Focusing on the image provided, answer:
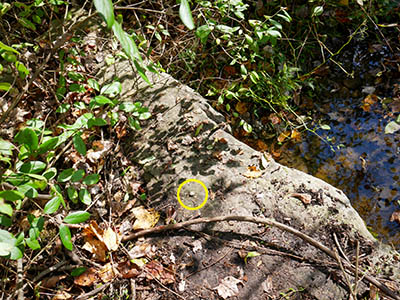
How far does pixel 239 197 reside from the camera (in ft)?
7.20

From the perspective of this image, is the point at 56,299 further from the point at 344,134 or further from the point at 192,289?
the point at 344,134

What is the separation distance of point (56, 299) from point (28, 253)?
0.34 metres

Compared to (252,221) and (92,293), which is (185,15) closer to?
(252,221)

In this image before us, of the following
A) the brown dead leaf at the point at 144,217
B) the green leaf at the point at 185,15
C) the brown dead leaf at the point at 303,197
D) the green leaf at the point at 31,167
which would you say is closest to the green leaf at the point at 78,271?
the brown dead leaf at the point at 144,217

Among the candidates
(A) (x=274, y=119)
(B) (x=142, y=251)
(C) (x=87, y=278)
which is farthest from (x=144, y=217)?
(A) (x=274, y=119)

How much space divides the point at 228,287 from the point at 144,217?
0.72 meters

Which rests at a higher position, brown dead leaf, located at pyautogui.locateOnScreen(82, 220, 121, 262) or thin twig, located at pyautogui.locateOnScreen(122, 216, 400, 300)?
brown dead leaf, located at pyautogui.locateOnScreen(82, 220, 121, 262)

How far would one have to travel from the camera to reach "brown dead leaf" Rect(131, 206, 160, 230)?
2.12 metres

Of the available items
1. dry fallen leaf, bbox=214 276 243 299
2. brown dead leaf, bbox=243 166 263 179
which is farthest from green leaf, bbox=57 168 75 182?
brown dead leaf, bbox=243 166 263 179

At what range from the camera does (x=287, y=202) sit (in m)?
2.18

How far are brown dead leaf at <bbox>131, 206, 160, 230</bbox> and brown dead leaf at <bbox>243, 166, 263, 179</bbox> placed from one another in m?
0.71

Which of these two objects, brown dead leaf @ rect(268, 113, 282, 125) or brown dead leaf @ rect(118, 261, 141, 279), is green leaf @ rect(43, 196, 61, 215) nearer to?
brown dead leaf @ rect(118, 261, 141, 279)

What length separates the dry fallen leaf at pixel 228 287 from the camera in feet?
6.07

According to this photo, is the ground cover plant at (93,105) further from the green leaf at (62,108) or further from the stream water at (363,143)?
the stream water at (363,143)
